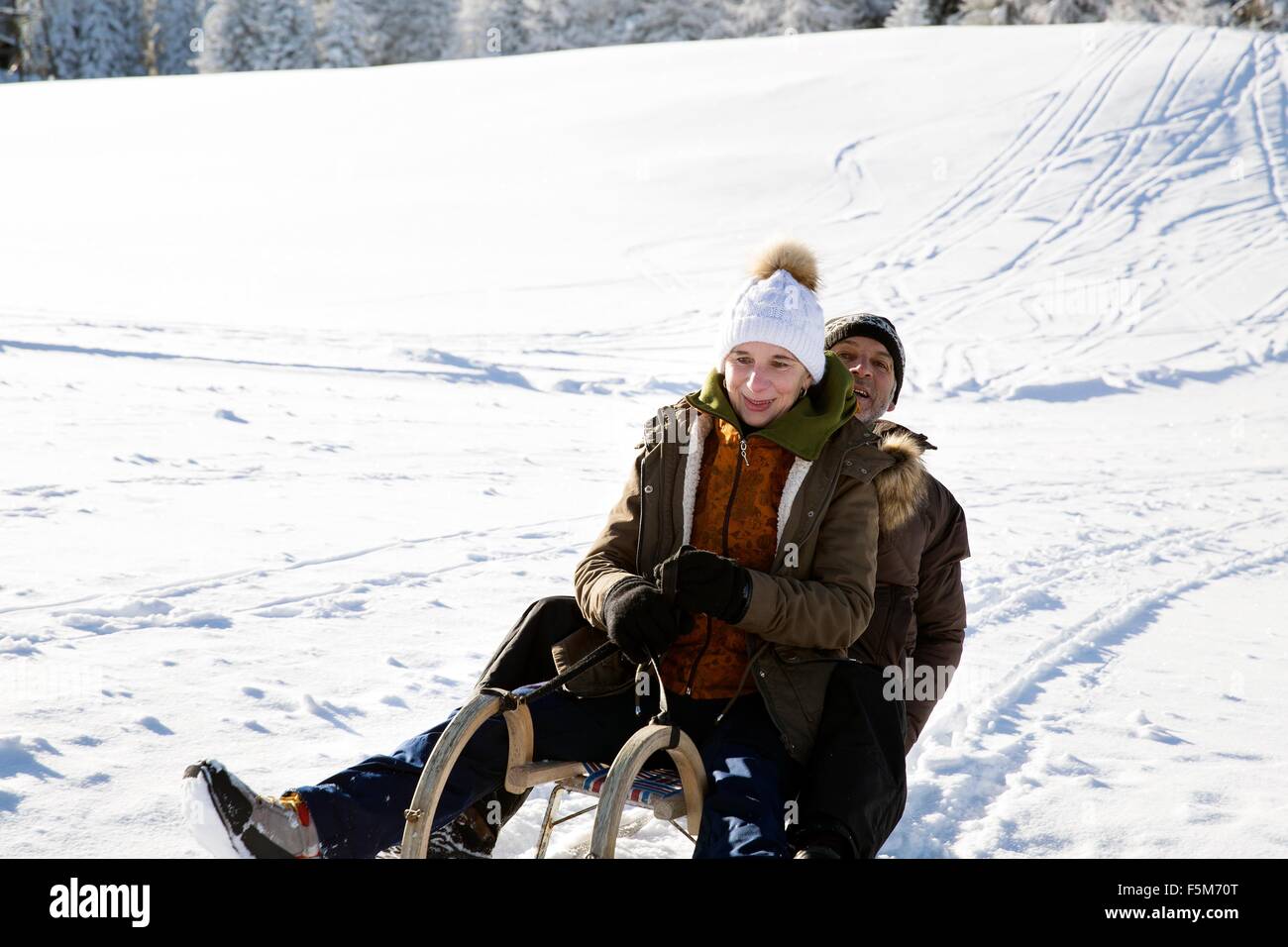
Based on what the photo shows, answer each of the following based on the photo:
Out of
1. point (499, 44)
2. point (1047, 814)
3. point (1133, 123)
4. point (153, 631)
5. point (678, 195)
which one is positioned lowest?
point (1047, 814)

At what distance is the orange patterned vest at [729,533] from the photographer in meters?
2.89

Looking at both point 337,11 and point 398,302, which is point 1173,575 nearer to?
point 398,302

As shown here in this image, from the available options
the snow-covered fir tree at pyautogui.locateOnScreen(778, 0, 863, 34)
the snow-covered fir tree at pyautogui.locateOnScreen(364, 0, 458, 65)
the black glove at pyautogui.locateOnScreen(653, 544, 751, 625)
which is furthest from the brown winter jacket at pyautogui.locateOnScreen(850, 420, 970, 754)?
the snow-covered fir tree at pyautogui.locateOnScreen(364, 0, 458, 65)

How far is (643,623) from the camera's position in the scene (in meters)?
2.60

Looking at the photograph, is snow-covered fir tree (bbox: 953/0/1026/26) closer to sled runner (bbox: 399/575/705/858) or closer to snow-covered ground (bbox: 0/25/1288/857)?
snow-covered ground (bbox: 0/25/1288/857)

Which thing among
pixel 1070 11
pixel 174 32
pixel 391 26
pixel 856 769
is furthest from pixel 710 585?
pixel 174 32

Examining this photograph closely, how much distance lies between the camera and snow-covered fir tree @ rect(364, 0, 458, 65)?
1766 inches

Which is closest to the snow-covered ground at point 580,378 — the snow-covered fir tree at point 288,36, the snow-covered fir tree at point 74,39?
the snow-covered fir tree at point 288,36

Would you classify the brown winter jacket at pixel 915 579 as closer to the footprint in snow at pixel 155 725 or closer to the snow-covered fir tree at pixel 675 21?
the footprint in snow at pixel 155 725

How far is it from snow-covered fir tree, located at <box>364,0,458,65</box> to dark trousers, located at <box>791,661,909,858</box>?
148 ft

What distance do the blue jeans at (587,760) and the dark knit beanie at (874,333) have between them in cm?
120

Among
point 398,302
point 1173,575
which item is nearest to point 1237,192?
point 398,302
